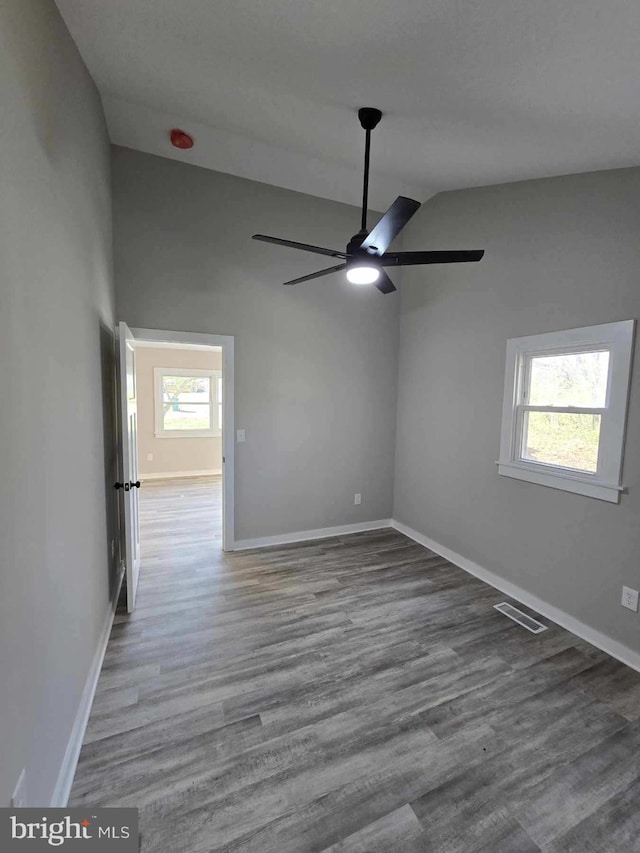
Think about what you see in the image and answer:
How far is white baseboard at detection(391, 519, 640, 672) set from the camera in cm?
232

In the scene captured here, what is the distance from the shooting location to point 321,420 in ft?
13.2

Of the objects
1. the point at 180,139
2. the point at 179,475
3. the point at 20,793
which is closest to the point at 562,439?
the point at 20,793

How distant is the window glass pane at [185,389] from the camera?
273 inches

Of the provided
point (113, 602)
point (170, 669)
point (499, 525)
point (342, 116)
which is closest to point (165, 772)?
point (170, 669)

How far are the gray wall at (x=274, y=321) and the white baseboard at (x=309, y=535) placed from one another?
0.20 feet

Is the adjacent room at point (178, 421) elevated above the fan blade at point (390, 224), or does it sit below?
below

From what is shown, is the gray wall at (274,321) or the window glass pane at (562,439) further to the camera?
the gray wall at (274,321)

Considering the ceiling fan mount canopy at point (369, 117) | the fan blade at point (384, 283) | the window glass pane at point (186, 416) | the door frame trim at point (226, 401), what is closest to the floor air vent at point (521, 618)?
the door frame trim at point (226, 401)

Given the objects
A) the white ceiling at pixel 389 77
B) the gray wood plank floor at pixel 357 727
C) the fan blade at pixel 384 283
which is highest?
the white ceiling at pixel 389 77

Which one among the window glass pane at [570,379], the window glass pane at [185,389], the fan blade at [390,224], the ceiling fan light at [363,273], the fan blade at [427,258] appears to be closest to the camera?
the fan blade at [390,224]

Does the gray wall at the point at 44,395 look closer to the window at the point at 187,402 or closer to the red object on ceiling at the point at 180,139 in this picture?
the red object on ceiling at the point at 180,139

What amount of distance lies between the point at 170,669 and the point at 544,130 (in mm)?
3740

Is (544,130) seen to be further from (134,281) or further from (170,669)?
(170,669)

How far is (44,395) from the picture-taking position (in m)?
1.38
